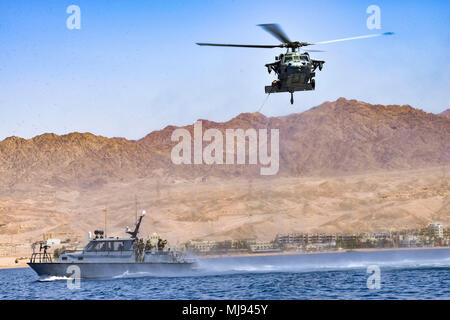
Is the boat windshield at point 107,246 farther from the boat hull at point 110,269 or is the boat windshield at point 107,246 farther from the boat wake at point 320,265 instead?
the boat wake at point 320,265

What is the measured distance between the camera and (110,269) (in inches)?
2461

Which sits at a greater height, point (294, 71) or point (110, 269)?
point (294, 71)

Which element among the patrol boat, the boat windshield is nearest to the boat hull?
the patrol boat

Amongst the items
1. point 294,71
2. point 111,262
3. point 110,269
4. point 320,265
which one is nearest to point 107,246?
point 111,262

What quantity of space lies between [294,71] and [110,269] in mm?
36610

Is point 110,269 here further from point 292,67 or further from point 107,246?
point 292,67

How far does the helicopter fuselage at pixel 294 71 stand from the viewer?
110 feet

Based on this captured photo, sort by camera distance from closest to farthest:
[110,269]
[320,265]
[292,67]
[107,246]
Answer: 1. [292,67]
2. [110,269]
3. [107,246]
4. [320,265]

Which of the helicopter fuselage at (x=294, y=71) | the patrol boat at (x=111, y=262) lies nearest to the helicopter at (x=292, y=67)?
the helicopter fuselage at (x=294, y=71)

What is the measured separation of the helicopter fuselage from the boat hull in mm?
34312

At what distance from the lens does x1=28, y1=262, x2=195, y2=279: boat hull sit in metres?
62.5

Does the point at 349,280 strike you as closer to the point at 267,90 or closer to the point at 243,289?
the point at 243,289

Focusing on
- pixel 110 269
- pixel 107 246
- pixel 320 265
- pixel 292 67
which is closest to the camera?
pixel 292 67
